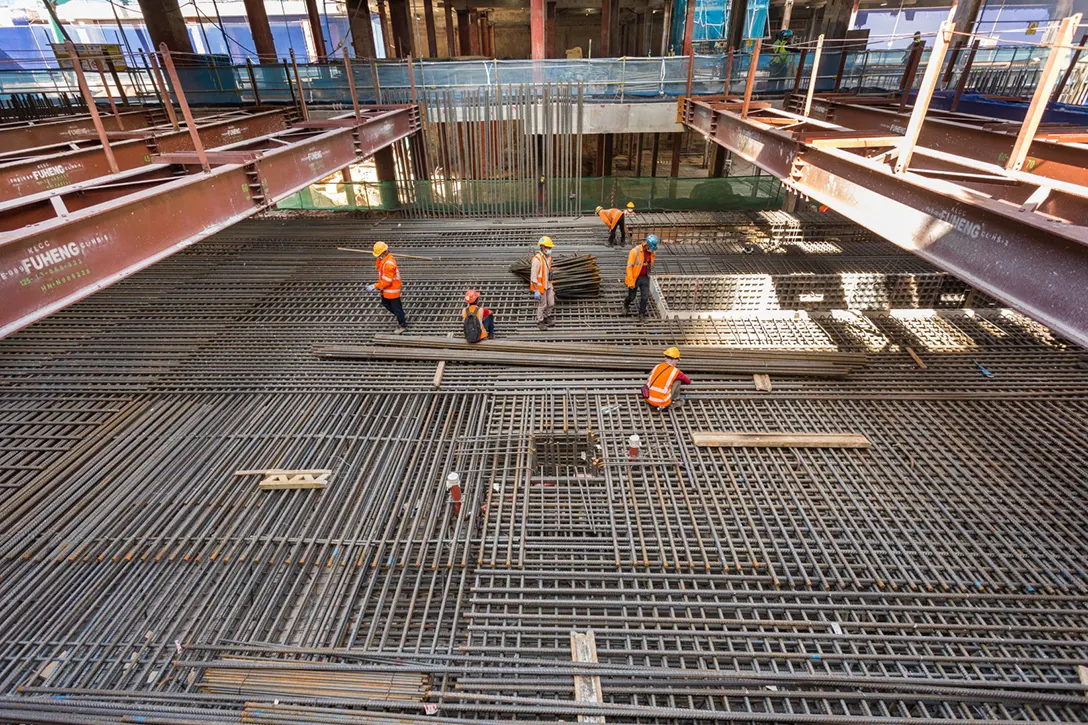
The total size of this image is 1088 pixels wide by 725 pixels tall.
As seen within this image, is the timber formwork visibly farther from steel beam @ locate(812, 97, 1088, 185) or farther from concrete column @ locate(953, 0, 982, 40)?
concrete column @ locate(953, 0, 982, 40)

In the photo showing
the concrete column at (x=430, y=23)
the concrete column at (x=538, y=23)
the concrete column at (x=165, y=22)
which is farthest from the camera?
the concrete column at (x=430, y=23)

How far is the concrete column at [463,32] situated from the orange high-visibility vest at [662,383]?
91.6 ft

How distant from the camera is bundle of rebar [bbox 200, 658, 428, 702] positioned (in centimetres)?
368

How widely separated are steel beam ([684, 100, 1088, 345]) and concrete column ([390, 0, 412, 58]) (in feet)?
66.5

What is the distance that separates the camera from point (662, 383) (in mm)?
6367

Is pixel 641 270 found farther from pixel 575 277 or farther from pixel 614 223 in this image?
pixel 614 223

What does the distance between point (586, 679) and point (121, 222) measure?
6004 mm

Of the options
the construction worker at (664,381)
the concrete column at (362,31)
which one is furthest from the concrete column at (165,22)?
the construction worker at (664,381)

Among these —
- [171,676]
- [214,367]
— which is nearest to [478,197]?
[214,367]

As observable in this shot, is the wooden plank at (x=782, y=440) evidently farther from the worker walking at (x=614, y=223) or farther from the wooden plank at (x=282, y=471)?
the worker walking at (x=614, y=223)

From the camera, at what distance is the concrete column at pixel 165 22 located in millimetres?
16969

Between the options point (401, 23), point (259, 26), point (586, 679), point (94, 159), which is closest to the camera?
point (586, 679)

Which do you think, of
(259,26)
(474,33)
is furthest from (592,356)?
(474,33)

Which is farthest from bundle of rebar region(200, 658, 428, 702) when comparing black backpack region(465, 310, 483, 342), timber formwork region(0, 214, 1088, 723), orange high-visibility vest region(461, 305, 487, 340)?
orange high-visibility vest region(461, 305, 487, 340)
